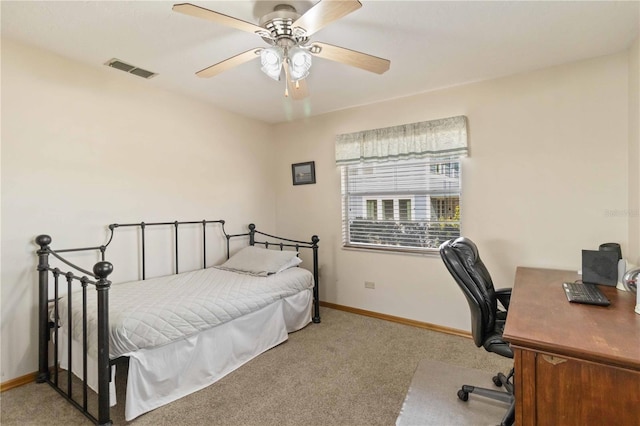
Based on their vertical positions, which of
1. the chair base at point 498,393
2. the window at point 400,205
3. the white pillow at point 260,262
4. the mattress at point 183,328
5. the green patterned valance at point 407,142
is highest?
the green patterned valance at point 407,142

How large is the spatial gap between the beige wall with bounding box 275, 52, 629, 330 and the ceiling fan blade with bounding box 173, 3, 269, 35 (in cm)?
197

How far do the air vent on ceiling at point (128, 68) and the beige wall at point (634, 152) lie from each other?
353cm

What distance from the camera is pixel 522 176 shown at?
8.52 feet

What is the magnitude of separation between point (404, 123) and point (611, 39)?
61.3 inches

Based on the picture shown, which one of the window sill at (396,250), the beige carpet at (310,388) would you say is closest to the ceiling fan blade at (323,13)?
the beige carpet at (310,388)

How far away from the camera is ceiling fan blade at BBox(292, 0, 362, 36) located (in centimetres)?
133

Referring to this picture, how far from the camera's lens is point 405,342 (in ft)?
9.02

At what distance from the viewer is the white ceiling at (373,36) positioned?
1725 millimetres

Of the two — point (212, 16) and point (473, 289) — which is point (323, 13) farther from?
point (473, 289)

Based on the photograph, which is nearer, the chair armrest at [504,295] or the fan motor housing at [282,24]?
the fan motor housing at [282,24]

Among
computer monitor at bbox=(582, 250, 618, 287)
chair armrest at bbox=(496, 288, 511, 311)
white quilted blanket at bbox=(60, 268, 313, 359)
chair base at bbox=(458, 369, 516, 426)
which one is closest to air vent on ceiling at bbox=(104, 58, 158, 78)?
white quilted blanket at bbox=(60, 268, 313, 359)

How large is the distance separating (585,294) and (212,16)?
90.8 inches

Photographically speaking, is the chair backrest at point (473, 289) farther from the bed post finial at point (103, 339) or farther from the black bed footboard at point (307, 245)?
the bed post finial at point (103, 339)

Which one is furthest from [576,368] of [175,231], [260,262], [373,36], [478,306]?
[175,231]
